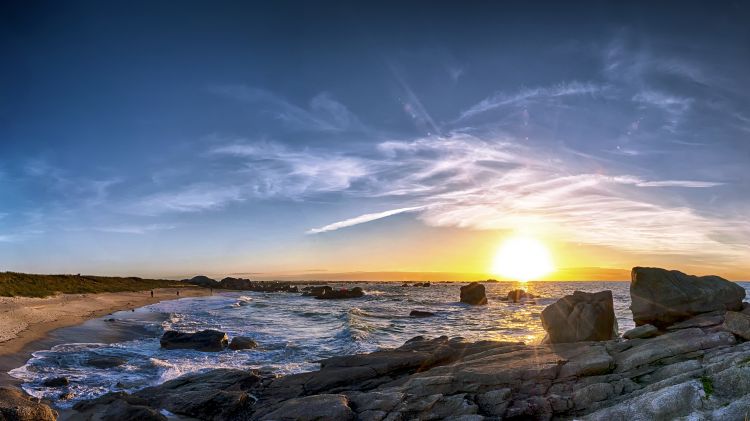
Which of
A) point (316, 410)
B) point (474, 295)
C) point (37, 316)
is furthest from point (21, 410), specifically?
point (474, 295)

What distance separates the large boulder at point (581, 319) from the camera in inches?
787

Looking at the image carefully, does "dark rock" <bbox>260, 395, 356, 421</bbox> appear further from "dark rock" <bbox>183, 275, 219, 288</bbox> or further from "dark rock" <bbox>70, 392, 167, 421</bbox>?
"dark rock" <bbox>183, 275, 219, 288</bbox>

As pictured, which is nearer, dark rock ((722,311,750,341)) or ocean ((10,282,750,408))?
dark rock ((722,311,750,341))

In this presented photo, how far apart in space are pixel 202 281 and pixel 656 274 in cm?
16932

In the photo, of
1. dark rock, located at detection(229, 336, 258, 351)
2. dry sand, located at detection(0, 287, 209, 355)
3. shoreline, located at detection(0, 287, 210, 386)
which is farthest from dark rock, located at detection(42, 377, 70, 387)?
dark rock, located at detection(229, 336, 258, 351)

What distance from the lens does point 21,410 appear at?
13.8m

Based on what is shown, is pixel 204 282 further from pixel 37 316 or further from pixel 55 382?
pixel 55 382

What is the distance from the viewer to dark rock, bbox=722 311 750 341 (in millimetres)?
13852

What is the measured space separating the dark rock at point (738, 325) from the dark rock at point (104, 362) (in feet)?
89.8

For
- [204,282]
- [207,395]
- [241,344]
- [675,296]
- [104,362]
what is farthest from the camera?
[204,282]

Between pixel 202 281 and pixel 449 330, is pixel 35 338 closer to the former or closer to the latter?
pixel 449 330

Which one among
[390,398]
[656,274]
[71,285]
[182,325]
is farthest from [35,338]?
[71,285]

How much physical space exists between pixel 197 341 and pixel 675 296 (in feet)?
91.6

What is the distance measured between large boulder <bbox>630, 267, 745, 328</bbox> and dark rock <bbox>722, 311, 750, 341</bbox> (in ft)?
13.3
